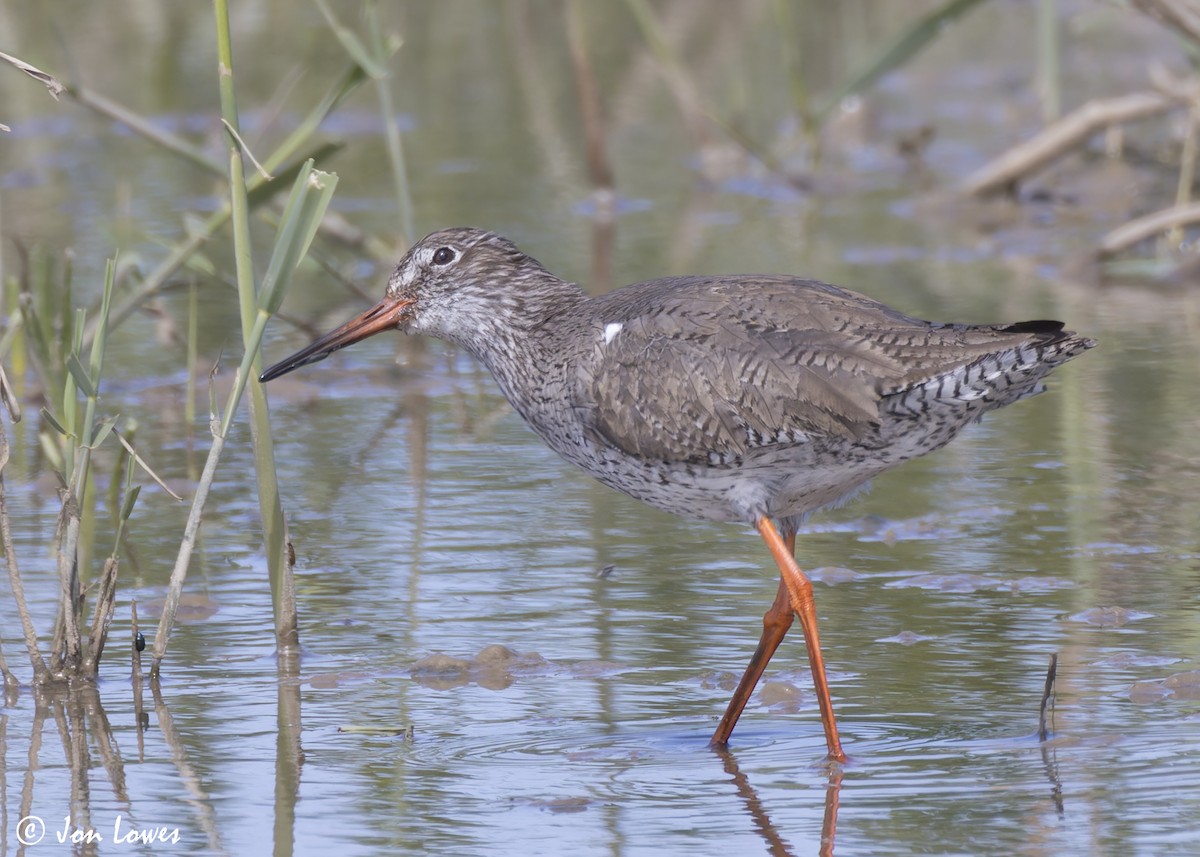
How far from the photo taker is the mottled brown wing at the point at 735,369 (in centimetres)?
511

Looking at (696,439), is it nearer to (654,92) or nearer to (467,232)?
(467,232)

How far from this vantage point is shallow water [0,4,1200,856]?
451cm

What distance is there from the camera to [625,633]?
577 centimetres

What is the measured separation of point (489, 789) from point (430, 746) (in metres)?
0.36

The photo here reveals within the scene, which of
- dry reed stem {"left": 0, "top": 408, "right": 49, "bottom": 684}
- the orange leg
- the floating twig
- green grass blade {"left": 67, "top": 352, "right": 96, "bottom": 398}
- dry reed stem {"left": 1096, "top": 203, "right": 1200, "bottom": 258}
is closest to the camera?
the orange leg

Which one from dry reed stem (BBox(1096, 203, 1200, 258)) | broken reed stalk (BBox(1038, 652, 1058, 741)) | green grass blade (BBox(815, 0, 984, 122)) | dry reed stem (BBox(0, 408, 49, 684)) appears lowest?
broken reed stalk (BBox(1038, 652, 1058, 741))

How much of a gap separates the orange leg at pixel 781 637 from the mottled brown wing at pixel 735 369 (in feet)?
1.04

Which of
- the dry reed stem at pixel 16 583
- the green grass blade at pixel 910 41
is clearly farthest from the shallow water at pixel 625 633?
the green grass blade at pixel 910 41

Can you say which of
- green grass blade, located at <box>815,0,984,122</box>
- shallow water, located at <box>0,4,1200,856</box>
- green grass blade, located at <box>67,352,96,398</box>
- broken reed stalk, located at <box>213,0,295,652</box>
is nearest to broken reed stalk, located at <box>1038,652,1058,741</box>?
shallow water, located at <box>0,4,1200,856</box>

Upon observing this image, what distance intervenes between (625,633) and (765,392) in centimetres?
100

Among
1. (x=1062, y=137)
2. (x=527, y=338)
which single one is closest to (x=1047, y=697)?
(x=527, y=338)

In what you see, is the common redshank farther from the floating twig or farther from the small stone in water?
the floating twig

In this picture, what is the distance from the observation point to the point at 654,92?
1598 cm

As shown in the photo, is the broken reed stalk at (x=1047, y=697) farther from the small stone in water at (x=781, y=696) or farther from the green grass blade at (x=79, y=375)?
the green grass blade at (x=79, y=375)
